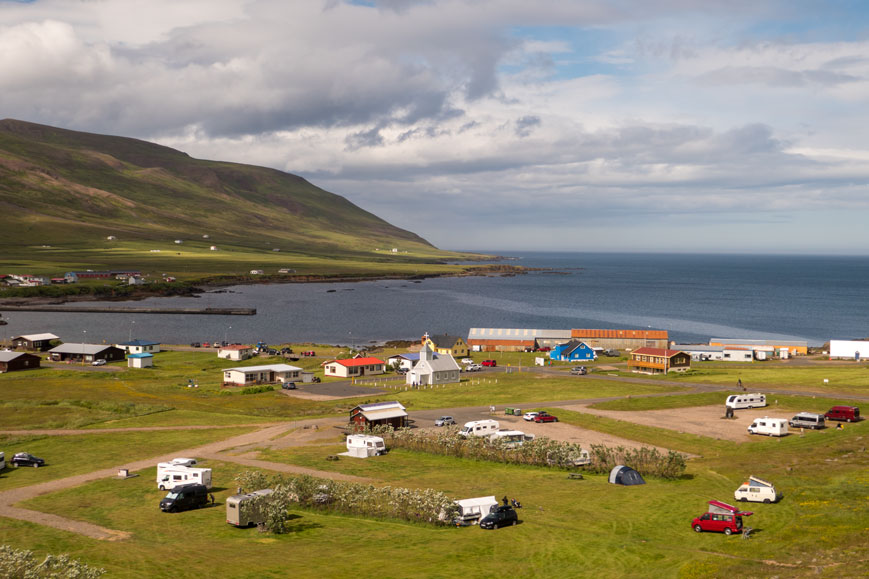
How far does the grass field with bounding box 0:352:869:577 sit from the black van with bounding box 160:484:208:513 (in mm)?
683

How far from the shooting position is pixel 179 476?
1606 inches

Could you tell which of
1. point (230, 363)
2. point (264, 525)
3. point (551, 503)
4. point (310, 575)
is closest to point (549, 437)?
point (551, 503)

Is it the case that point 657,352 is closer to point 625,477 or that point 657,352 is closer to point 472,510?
point 625,477

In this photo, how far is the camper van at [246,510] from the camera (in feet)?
113

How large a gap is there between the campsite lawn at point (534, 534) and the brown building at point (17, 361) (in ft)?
198

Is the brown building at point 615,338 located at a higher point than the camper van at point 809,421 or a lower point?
higher

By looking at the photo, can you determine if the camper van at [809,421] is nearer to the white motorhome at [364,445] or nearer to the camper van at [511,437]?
the camper van at [511,437]

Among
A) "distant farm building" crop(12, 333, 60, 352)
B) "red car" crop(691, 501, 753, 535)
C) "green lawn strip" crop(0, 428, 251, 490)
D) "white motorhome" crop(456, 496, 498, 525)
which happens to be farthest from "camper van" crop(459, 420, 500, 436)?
"distant farm building" crop(12, 333, 60, 352)

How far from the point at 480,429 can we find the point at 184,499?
2385 centimetres

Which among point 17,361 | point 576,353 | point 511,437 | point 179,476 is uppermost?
point 576,353

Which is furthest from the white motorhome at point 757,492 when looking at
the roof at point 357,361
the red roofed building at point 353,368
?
the roof at point 357,361

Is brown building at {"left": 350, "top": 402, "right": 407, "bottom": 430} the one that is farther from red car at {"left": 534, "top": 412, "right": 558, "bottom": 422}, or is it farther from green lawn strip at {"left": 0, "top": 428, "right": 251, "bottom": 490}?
red car at {"left": 534, "top": 412, "right": 558, "bottom": 422}

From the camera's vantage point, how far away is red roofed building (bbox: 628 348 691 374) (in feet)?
284

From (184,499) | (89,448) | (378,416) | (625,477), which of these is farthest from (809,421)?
(89,448)
